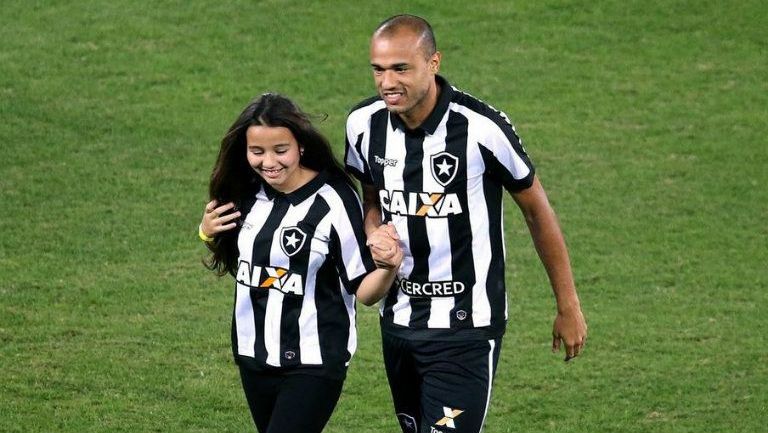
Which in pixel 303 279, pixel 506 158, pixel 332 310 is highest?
pixel 506 158

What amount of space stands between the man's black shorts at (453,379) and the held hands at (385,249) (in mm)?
568

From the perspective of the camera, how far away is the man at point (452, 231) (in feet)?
20.1

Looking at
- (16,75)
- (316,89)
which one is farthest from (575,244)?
(16,75)

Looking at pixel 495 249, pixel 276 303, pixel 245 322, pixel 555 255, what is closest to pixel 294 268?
pixel 276 303

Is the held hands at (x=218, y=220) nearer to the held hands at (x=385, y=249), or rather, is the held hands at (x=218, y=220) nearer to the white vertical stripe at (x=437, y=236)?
the held hands at (x=385, y=249)

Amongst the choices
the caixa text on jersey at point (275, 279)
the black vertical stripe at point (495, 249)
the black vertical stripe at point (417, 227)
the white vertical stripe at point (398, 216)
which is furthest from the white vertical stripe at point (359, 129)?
the caixa text on jersey at point (275, 279)

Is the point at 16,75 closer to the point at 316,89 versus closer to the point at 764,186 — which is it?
the point at 316,89

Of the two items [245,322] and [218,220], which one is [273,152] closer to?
[218,220]

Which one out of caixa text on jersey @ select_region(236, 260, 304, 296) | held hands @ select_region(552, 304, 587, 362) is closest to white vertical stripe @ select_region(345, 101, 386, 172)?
caixa text on jersey @ select_region(236, 260, 304, 296)

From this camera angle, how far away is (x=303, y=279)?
601cm

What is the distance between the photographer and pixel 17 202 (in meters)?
11.9

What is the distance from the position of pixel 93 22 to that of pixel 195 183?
13.3ft

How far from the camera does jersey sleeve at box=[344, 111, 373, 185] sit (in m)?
6.39

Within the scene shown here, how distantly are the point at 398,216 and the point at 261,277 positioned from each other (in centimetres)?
63
